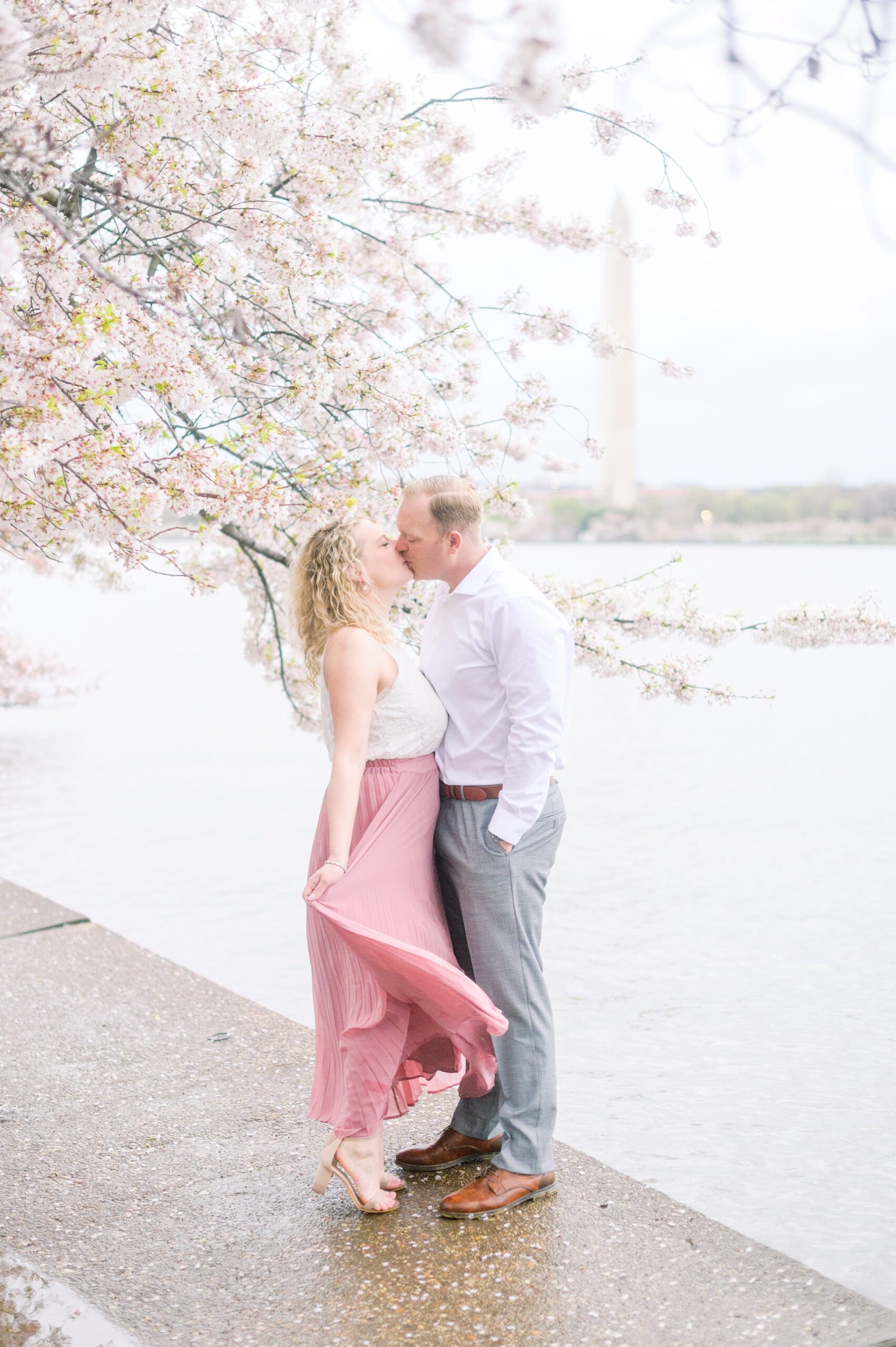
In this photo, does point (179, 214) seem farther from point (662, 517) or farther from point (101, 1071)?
point (662, 517)

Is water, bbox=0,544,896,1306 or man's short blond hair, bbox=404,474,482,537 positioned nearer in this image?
man's short blond hair, bbox=404,474,482,537

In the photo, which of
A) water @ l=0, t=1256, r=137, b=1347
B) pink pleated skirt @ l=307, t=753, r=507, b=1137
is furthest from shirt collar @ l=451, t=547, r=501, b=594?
water @ l=0, t=1256, r=137, b=1347

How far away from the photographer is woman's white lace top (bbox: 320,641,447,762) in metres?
3.26

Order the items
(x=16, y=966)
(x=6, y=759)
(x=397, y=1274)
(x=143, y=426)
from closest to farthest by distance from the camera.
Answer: (x=397, y=1274) < (x=143, y=426) < (x=16, y=966) < (x=6, y=759)

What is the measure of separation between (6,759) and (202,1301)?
15.0 m

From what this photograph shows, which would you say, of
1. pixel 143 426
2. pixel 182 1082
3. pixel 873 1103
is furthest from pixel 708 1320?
pixel 873 1103

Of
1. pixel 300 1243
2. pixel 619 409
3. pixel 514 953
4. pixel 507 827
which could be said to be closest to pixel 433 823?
pixel 507 827

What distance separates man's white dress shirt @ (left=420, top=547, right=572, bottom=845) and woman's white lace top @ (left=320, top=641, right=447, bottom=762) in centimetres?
5

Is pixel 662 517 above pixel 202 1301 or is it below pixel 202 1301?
above

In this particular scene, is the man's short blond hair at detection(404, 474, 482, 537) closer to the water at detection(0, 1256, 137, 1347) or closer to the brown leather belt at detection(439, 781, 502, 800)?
the brown leather belt at detection(439, 781, 502, 800)

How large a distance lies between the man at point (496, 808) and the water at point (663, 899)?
6.31ft

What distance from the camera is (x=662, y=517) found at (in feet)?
59.3

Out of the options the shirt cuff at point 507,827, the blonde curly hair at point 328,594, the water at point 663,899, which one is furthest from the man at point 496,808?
the water at point 663,899

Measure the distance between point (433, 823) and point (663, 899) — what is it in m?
8.19
